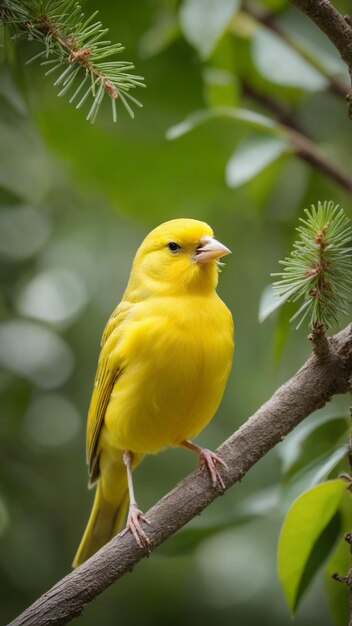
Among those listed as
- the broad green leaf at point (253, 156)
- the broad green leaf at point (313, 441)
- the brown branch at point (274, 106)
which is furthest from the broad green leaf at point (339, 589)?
the brown branch at point (274, 106)

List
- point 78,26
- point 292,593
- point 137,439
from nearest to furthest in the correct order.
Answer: point 78,26, point 292,593, point 137,439

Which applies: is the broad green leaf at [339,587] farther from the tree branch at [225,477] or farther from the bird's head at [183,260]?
the bird's head at [183,260]

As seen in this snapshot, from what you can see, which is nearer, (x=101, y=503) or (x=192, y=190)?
(x=101, y=503)

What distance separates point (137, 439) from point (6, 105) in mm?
1678

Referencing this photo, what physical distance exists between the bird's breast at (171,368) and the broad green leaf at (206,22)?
3.44ft

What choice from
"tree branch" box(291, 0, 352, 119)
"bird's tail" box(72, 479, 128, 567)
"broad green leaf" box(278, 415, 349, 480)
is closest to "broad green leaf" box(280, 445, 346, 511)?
"broad green leaf" box(278, 415, 349, 480)

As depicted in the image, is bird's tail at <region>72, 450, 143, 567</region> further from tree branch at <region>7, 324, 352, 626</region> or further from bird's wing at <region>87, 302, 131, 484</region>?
tree branch at <region>7, 324, 352, 626</region>

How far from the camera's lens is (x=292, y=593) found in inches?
113

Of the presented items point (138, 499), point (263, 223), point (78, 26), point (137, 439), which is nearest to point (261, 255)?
point (263, 223)

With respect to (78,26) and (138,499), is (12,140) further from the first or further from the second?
(78,26)

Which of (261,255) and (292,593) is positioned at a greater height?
(261,255)

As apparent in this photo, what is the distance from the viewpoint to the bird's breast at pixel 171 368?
3303 mm

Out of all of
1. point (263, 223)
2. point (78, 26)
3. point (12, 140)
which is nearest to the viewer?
point (78, 26)

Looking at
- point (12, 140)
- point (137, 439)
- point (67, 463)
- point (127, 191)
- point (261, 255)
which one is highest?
point (12, 140)
